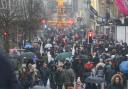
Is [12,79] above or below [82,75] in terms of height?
above

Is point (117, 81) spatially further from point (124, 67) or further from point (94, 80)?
point (124, 67)

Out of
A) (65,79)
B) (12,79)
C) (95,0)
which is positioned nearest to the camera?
(12,79)

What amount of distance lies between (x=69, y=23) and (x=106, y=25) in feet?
197

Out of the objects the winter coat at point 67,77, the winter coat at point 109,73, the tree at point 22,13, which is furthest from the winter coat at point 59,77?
the tree at point 22,13

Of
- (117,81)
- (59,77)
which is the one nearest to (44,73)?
(59,77)

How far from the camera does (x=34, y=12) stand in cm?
5744

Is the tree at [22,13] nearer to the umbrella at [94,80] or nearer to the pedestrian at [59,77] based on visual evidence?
the pedestrian at [59,77]

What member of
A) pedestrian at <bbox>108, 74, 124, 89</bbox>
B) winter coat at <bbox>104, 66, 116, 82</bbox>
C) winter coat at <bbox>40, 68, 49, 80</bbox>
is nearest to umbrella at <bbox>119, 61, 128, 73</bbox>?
winter coat at <bbox>104, 66, 116, 82</bbox>

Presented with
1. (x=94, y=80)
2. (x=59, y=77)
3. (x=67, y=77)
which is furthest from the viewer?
(x=59, y=77)

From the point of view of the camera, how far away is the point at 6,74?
2.99 m

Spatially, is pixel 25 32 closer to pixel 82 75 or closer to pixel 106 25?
pixel 106 25

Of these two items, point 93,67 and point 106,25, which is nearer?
point 93,67

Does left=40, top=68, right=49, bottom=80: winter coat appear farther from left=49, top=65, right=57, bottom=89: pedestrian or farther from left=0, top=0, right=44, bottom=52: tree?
left=0, top=0, right=44, bottom=52: tree

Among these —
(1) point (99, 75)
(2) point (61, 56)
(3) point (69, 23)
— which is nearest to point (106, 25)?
(2) point (61, 56)
